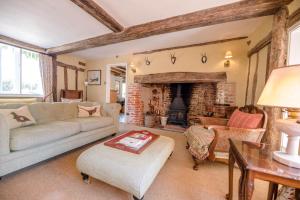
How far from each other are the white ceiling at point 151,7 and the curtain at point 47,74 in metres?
3.15

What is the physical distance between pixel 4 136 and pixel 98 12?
214 cm

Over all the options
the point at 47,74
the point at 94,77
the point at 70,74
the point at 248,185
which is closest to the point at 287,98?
the point at 248,185

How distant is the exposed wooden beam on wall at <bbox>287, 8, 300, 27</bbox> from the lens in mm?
1645

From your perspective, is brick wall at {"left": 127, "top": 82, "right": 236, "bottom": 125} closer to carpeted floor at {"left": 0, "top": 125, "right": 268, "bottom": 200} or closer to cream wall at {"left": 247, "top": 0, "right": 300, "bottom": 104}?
cream wall at {"left": 247, "top": 0, "right": 300, "bottom": 104}

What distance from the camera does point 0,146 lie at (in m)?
1.47

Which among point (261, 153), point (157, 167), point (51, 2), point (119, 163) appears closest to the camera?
point (261, 153)

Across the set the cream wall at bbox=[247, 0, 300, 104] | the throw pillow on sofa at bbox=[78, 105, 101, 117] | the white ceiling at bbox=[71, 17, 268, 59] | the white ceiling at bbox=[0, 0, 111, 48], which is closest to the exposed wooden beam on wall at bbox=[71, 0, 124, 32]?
the white ceiling at bbox=[0, 0, 111, 48]

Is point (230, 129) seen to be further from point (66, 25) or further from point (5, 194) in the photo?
point (66, 25)

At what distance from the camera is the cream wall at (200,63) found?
3.33m

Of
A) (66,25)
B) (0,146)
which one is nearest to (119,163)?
(0,146)

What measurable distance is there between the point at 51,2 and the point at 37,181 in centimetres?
252

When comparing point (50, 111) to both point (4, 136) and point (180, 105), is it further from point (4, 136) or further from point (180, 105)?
point (180, 105)

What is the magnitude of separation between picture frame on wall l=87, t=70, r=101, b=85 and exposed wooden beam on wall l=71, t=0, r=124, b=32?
2913mm

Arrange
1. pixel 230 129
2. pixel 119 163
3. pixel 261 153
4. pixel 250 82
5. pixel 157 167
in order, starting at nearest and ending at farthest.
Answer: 1. pixel 261 153
2. pixel 119 163
3. pixel 157 167
4. pixel 230 129
5. pixel 250 82
